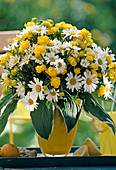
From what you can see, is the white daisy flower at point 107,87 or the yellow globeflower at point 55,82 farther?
the white daisy flower at point 107,87

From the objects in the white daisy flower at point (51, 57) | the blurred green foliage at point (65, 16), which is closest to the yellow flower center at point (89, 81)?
the white daisy flower at point (51, 57)

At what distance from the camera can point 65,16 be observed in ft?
12.5

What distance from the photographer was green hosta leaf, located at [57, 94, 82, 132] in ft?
2.70

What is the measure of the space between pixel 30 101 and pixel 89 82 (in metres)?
0.17

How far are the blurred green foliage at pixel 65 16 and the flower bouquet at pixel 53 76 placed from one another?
2931mm

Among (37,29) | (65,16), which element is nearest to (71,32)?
(37,29)

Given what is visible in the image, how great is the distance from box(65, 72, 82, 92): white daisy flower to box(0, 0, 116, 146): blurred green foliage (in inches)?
118

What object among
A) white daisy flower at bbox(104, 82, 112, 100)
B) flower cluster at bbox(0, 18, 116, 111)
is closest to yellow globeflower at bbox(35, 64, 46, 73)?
flower cluster at bbox(0, 18, 116, 111)

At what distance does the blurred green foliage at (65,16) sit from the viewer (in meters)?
3.80

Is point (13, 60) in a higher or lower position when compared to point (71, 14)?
lower

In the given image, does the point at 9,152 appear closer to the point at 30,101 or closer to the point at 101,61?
the point at 30,101

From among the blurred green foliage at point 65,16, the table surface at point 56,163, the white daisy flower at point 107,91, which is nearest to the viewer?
the table surface at point 56,163

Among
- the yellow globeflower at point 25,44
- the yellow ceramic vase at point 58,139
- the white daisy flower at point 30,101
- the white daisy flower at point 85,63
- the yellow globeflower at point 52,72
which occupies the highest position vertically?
the yellow globeflower at point 25,44

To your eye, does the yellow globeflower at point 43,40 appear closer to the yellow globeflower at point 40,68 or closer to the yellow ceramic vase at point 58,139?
the yellow globeflower at point 40,68
